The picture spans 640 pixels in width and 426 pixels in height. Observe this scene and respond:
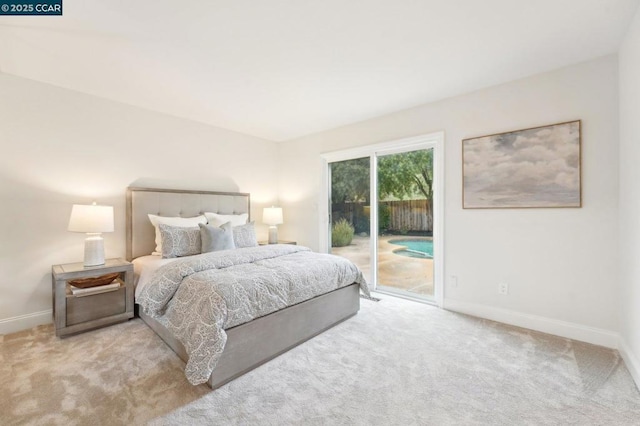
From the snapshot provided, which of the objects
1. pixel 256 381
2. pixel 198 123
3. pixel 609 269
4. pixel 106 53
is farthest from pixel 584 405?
pixel 198 123

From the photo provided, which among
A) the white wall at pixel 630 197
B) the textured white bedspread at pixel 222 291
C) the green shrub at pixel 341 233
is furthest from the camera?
the green shrub at pixel 341 233

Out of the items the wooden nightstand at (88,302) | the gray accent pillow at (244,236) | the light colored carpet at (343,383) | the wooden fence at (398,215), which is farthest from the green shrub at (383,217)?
the wooden nightstand at (88,302)

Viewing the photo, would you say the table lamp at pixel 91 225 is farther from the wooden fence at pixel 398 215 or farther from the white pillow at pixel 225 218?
the wooden fence at pixel 398 215

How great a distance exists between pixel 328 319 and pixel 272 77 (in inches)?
93.3

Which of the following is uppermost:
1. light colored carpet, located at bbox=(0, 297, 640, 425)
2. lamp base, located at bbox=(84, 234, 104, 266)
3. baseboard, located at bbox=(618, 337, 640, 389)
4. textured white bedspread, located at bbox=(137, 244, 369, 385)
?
lamp base, located at bbox=(84, 234, 104, 266)

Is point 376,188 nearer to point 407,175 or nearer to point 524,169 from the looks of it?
point 407,175

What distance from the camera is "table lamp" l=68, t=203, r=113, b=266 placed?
2600mm

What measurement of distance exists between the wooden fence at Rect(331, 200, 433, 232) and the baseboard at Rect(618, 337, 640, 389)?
1.80 m

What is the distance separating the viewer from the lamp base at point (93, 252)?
105 inches

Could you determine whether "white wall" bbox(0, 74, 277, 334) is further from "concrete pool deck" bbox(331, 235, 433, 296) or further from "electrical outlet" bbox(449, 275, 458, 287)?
"electrical outlet" bbox(449, 275, 458, 287)

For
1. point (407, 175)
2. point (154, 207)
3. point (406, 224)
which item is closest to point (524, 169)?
point (407, 175)

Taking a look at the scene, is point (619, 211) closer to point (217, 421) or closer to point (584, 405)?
point (584, 405)

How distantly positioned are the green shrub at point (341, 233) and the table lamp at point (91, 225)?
112 inches

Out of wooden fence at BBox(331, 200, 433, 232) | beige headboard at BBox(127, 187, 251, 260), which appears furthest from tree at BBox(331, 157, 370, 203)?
beige headboard at BBox(127, 187, 251, 260)
